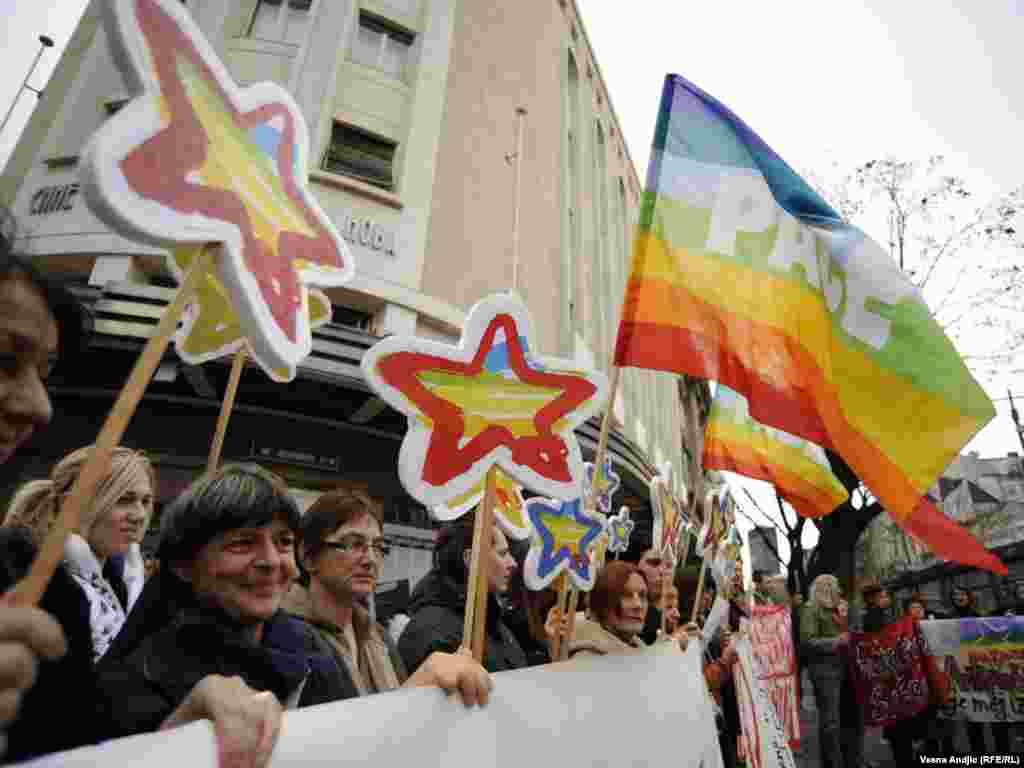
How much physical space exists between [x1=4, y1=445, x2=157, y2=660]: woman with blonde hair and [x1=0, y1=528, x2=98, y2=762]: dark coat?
730 mm

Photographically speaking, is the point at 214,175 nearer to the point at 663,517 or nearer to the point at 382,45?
the point at 663,517

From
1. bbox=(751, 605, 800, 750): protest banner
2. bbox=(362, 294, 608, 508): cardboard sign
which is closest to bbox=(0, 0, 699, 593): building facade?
bbox=(751, 605, 800, 750): protest banner

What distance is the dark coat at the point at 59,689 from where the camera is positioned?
0.66 m

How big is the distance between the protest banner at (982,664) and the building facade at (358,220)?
4.36 meters

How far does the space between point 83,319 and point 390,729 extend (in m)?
0.77

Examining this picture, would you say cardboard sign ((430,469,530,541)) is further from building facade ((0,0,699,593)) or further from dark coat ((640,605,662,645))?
building facade ((0,0,699,593))

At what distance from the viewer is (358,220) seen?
25.0 feet

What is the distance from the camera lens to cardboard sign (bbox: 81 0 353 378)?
81 centimetres

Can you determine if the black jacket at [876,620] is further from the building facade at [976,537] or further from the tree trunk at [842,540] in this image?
the tree trunk at [842,540]

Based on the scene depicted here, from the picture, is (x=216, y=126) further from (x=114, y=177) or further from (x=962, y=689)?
(x=962, y=689)

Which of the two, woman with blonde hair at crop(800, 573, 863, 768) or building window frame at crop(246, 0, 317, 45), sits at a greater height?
building window frame at crop(246, 0, 317, 45)

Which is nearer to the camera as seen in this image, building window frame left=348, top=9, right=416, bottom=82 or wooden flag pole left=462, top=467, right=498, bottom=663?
wooden flag pole left=462, top=467, right=498, bottom=663

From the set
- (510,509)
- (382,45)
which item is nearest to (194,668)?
(510,509)

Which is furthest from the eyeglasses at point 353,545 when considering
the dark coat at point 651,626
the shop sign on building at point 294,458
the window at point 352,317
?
the window at point 352,317
